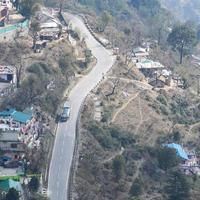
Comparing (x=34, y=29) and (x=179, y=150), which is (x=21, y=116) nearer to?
(x=179, y=150)

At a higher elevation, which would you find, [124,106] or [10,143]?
[10,143]

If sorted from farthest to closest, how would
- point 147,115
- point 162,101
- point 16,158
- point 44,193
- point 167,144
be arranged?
1. point 162,101
2. point 147,115
3. point 167,144
4. point 16,158
5. point 44,193

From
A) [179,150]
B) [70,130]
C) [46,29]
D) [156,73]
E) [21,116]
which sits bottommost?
[156,73]

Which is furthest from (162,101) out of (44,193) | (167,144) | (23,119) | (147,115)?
(44,193)

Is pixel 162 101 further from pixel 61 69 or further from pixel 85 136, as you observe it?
pixel 85 136

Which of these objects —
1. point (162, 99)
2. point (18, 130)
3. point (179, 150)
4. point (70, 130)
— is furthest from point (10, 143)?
point (162, 99)

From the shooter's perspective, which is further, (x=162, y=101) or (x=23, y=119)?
(x=162, y=101)
